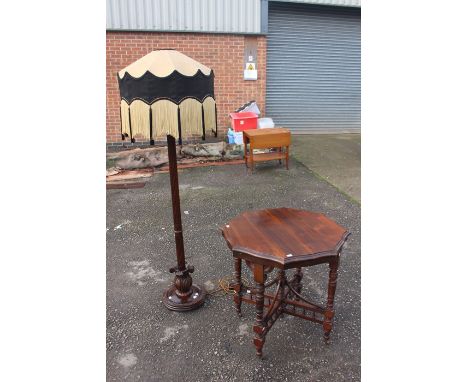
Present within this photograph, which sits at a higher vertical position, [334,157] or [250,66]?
[250,66]

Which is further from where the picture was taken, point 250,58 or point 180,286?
point 250,58

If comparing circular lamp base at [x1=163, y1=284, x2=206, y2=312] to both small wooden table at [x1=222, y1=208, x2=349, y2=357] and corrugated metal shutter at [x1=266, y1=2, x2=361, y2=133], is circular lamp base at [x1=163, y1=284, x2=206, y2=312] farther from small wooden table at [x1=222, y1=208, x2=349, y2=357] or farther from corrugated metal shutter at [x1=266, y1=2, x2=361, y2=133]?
corrugated metal shutter at [x1=266, y1=2, x2=361, y2=133]

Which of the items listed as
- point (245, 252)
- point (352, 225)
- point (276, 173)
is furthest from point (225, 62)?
point (245, 252)

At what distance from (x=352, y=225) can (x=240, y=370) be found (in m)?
2.69

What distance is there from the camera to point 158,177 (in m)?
6.54

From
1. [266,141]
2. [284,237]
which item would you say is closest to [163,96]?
[284,237]

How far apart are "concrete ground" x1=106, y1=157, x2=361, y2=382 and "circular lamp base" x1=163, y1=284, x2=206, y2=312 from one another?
0.18ft

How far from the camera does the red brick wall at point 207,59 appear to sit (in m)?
7.70

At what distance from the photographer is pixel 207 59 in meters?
8.11

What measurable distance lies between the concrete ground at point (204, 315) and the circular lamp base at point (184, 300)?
0.18 ft

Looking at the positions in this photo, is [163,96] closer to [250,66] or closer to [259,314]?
[259,314]

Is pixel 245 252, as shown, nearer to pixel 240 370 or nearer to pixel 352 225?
pixel 240 370

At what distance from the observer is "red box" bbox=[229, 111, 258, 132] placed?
300 inches

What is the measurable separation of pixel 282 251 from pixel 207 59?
22.6 feet
